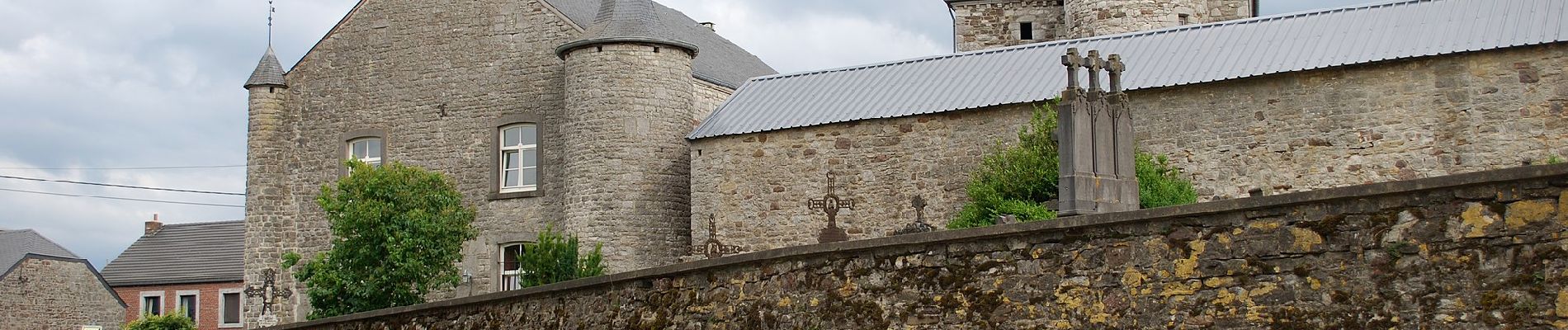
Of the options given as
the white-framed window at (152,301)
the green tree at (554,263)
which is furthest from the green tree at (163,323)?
the green tree at (554,263)

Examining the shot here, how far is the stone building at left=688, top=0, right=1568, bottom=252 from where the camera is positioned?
1592 centimetres

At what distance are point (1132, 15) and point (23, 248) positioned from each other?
26655mm

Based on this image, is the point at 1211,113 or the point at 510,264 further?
the point at 510,264

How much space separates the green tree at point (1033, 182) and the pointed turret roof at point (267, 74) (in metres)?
12.3

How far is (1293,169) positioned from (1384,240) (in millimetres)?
11100

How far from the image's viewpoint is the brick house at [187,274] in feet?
122

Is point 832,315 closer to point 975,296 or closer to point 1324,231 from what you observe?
point 975,296

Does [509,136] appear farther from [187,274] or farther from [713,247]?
[187,274]

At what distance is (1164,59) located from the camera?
18.4m

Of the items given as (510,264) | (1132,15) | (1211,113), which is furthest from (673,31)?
(1211,113)

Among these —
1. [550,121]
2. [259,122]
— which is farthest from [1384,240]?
[259,122]

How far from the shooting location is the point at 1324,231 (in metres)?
6.32

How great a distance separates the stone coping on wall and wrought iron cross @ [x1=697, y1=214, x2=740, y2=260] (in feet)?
31.4

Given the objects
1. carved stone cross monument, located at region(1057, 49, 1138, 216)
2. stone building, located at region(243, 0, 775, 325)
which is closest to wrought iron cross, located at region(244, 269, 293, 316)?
stone building, located at region(243, 0, 775, 325)
